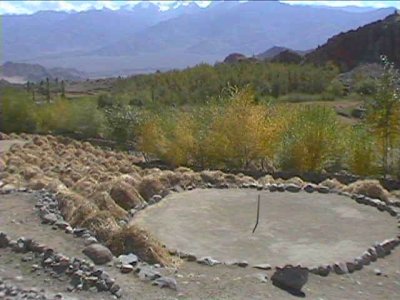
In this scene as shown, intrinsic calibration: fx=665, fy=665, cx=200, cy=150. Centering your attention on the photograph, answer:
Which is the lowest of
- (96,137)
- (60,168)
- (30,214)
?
(96,137)

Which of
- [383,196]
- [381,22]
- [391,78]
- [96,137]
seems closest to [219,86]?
[96,137]

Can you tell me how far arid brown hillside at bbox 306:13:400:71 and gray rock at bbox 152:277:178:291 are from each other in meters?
100

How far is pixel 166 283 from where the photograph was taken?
40.3 ft

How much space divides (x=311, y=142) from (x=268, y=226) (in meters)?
19.8

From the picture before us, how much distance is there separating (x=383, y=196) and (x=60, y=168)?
14.9 meters

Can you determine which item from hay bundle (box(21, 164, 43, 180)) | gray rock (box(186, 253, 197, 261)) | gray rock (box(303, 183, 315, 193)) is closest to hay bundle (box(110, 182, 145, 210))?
gray rock (box(186, 253, 197, 261))

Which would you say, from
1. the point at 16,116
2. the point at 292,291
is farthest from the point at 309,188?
the point at 16,116

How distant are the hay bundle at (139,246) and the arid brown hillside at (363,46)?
9868 cm

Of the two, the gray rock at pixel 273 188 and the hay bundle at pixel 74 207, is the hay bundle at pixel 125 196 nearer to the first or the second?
the hay bundle at pixel 74 207

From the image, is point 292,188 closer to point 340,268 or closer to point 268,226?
point 268,226

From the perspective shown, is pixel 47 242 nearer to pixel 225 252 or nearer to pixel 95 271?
pixel 95 271

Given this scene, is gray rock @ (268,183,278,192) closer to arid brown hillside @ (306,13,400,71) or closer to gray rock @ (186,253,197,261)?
gray rock @ (186,253,197,261)

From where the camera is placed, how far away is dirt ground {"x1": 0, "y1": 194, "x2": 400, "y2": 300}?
39.4 ft

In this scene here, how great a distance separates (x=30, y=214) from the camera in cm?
1661
